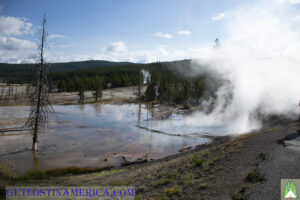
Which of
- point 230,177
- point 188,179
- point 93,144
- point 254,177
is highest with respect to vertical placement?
point 254,177

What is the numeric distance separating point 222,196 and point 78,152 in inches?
673

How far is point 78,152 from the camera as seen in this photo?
2147 cm

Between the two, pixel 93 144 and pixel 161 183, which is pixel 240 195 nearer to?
pixel 161 183

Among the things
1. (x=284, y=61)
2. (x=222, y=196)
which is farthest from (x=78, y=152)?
(x=284, y=61)

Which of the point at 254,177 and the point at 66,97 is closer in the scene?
the point at 254,177

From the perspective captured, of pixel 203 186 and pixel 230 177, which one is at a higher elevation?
pixel 230 177

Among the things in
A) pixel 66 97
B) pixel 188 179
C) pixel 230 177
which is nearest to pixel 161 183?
pixel 188 179

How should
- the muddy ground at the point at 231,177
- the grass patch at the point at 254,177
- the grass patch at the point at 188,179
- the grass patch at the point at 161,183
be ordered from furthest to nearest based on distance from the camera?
the grass patch at the point at 161,183 → the grass patch at the point at 188,179 → the grass patch at the point at 254,177 → the muddy ground at the point at 231,177

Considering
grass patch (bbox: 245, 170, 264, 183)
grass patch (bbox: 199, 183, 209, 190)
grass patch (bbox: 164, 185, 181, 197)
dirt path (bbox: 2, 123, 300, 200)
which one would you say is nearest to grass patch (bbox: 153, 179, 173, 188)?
dirt path (bbox: 2, 123, 300, 200)

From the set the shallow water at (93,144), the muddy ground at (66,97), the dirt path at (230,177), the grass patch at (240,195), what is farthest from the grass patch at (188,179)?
the muddy ground at (66,97)

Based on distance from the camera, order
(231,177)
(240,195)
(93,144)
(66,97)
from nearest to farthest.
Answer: (240,195) < (231,177) < (93,144) < (66,97)

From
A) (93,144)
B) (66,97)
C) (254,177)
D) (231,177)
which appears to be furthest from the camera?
(66,97)

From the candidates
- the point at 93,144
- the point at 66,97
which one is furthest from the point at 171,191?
the point at 66,97

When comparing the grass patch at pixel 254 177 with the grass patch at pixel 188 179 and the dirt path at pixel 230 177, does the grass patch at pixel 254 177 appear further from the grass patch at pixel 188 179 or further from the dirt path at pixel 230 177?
the grass patch at pixel 188 179
